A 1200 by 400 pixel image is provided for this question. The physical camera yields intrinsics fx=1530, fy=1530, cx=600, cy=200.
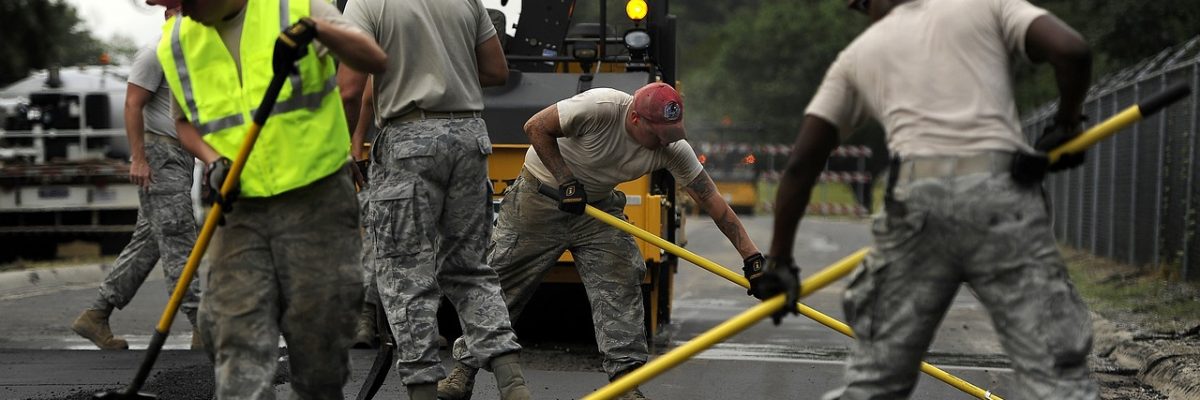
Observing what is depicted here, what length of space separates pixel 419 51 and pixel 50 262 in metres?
10.1

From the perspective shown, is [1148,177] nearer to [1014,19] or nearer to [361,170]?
[361,170]

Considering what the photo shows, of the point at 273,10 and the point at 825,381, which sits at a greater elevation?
the point at 273,10

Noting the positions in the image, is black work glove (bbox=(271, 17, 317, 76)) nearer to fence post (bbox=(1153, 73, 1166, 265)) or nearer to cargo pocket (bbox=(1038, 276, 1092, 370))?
cargo pocket (bbox=(1038, 276, 1092, 370))

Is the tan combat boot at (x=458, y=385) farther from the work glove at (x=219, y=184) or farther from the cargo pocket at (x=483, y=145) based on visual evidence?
the work glove at (x=219, y=184)

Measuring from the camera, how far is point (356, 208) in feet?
15.0

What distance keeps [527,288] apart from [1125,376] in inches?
135

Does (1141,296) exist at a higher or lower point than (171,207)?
lower

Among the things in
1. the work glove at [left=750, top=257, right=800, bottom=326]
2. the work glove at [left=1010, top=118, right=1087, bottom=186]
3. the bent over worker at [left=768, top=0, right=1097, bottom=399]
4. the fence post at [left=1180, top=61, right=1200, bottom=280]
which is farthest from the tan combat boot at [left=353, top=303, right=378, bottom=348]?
the fence post at [left=1180, top=61, right=1200, bottom=280]

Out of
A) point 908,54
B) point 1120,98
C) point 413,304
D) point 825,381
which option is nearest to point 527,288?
point 413,304

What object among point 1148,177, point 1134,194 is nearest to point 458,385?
point 1148,177

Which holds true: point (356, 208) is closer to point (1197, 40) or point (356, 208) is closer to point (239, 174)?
point (239, 174)

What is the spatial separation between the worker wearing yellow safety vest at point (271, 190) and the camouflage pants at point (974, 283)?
5.02 ft

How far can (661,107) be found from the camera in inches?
249

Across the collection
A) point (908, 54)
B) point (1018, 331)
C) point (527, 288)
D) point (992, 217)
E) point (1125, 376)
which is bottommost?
point (1125, 376)
